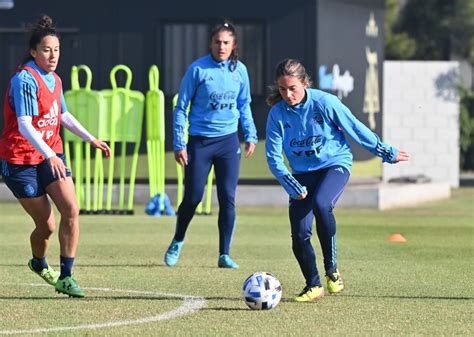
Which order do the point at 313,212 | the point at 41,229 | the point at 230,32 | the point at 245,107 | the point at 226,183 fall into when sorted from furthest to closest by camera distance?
the point at 245,107 < the point at 226,183 < the point at 230,32 < the point at 41,229 < the point at 313,212

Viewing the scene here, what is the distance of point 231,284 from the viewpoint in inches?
402

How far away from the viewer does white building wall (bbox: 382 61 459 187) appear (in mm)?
26000

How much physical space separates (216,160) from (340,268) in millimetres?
1512

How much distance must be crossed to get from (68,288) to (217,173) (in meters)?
2.73

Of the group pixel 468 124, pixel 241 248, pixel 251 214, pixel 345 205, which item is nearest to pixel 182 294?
pixel 241 248

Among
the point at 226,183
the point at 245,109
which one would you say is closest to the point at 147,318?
the point at 226,183

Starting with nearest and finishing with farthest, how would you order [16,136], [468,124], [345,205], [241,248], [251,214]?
[16,136], [241,248], [251,214], [345,205], [468,124]

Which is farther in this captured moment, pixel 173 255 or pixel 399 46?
pixel 399 46

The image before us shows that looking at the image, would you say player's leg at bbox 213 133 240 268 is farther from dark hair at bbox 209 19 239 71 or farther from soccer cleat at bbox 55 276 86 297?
soccer cleat at bbox 55 276 86 297

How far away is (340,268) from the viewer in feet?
37.8

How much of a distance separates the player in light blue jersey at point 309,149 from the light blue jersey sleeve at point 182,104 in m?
2.24

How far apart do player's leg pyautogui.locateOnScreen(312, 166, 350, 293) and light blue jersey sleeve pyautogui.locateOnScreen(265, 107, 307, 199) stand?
7.2 inches

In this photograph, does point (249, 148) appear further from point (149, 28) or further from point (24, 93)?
point (149, 28)

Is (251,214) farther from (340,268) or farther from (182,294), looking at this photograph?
(182,294)
